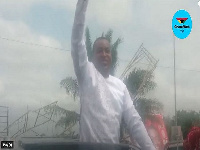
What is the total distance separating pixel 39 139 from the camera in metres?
2.37

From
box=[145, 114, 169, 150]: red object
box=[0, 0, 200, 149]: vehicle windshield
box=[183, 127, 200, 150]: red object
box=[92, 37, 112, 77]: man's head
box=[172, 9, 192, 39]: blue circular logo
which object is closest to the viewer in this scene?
box=[0, 0, 200, 149]: vehicle windshield

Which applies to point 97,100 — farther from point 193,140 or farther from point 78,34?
point 193,140

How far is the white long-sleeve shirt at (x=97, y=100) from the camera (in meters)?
2.49

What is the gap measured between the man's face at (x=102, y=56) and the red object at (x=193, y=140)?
84 centimetres

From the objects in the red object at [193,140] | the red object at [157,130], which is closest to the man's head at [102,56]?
the red object at [157,130]

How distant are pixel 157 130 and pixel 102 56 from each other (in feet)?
2.05

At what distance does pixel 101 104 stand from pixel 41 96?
1.25 feet

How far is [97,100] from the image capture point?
2.57 meters

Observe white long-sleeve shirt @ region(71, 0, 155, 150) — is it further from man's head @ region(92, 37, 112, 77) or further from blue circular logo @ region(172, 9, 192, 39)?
blue circular logo @ region(172, 9, 192, 39)

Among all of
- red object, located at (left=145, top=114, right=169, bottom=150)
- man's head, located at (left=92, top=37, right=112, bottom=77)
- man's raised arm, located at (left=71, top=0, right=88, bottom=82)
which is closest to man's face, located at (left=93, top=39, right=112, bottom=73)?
man's head, located at (left=92, top=37, right=112, bottom=77)

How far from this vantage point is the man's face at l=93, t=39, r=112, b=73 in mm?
2604

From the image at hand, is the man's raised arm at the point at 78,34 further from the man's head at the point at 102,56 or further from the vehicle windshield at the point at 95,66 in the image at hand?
the man's head at the point at 102,56

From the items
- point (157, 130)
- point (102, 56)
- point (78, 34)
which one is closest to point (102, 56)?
point (102, 56)

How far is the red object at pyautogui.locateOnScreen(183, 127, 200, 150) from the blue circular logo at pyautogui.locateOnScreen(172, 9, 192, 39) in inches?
26.8
